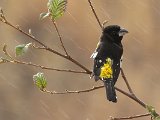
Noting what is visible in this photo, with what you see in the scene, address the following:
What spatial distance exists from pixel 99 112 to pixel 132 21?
2883 mm

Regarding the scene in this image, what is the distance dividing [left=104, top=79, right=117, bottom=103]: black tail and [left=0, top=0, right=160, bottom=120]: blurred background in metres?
8.53

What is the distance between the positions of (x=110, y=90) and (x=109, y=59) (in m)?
0.38

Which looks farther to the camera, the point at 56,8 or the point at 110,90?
the point at 110,90

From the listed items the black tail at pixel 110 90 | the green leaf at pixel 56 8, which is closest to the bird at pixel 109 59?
the black tail at pixel 110 90

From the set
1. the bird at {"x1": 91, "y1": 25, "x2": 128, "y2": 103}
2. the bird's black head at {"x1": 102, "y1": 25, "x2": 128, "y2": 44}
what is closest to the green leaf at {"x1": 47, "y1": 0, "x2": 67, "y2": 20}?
the bird at {"x1": 91, "y1": 25, "x2": 128, "y2": 103}

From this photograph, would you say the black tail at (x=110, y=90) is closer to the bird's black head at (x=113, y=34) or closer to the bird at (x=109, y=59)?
the bird at (x=109, y=59)

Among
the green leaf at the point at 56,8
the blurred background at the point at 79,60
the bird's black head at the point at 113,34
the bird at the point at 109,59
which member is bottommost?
the green leaf at the point at 56,8

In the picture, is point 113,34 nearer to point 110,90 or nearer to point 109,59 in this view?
point 109,59

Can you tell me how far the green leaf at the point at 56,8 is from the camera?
8.41 feet

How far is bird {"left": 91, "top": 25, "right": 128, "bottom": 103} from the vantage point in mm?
2984

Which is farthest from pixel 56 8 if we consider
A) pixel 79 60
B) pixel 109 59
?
pixel 79 60

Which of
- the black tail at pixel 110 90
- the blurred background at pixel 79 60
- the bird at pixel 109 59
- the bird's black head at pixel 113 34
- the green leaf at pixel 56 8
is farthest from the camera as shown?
the blurred background at pixel 79 60

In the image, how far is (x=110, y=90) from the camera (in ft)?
9.86

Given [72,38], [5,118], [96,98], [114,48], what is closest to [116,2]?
[72,38]
